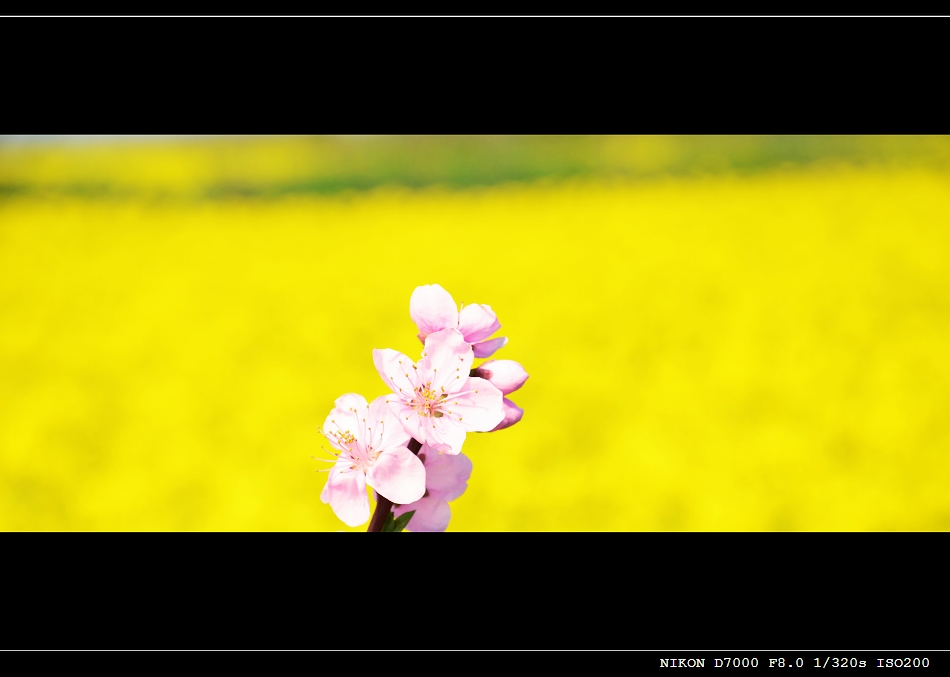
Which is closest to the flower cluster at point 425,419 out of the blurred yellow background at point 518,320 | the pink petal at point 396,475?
the pink petal at point 396,475

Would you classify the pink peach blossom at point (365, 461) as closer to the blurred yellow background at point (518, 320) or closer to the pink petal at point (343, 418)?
the pink petal at point (343, 418)

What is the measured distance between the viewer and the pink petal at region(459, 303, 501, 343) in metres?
→ 0.81

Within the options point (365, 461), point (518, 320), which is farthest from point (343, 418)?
point (518, 320)

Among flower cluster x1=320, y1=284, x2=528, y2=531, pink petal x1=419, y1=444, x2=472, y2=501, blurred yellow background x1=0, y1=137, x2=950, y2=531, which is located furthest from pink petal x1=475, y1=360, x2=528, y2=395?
blurred yellow background x1=0, y1=137, x2=950, y2=531

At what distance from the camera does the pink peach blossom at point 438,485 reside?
32.2 inches

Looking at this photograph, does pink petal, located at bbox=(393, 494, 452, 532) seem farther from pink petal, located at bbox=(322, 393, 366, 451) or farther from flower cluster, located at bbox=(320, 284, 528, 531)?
pink petal, located at bbox=(322, 393, 366, 451)

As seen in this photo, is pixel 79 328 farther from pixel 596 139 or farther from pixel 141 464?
pixel 596 139

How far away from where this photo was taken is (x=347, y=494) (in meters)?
0.79

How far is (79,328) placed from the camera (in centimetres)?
475

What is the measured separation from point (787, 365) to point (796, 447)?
731 millimetres

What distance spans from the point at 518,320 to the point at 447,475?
13.3 feet

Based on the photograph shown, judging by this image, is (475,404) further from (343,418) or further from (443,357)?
(343,418)
